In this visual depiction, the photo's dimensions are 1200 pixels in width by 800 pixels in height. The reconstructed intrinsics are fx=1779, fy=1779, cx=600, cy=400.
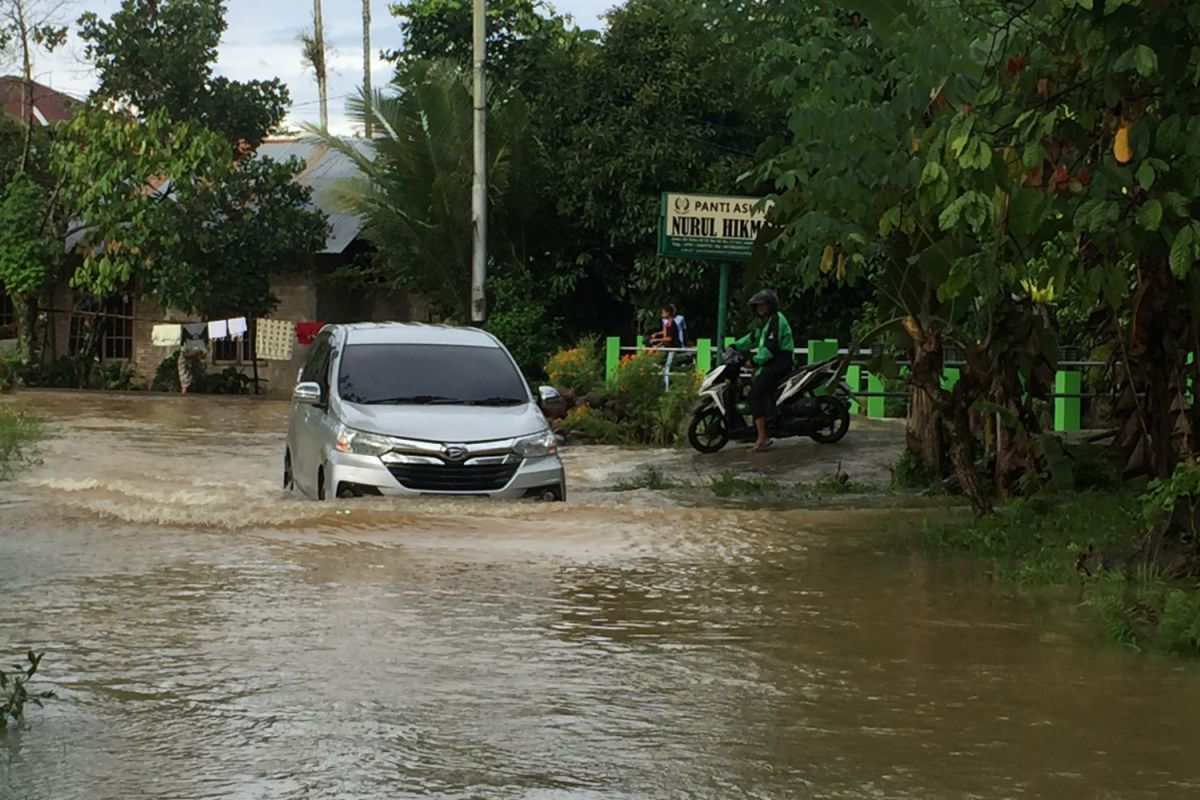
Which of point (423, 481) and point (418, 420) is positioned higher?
point (418, 420)

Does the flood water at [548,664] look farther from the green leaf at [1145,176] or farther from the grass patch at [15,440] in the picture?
the grass patch at [15,440]

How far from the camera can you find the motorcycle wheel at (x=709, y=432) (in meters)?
17.7

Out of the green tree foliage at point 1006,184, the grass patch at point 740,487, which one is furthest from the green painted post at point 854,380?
the green tree foliage at point 1006,184

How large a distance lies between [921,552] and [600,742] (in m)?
5.57

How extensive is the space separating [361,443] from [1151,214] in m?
6.26

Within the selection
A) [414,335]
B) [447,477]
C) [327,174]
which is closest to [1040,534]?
[447,477]

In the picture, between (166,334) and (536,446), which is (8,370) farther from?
(536,446)

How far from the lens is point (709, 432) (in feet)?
58.3

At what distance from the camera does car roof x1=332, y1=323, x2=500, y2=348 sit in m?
13.5

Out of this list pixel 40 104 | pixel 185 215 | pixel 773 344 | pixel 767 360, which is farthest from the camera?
pixel 40 104

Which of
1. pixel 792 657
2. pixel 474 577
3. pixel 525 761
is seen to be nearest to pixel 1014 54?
pixel 792 657

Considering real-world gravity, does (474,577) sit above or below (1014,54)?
below

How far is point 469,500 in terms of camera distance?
39.7 ft

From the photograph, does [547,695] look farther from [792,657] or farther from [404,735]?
[792,657]
